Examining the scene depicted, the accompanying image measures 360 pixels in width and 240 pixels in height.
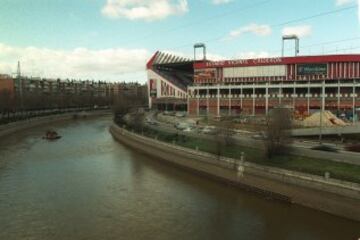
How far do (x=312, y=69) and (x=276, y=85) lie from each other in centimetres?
780

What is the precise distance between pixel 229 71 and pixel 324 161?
70077 mm

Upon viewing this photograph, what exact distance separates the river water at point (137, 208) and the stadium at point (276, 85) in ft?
155

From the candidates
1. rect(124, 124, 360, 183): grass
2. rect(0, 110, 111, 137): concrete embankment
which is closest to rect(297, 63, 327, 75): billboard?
rect(124, 124, 360, 183): grass

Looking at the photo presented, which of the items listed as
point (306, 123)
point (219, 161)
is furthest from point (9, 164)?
point (306, 123)

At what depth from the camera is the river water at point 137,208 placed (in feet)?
84.0

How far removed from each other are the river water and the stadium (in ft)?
155

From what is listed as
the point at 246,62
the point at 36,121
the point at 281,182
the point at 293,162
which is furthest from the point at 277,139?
the point at 36,121

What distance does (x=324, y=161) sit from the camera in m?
35.4

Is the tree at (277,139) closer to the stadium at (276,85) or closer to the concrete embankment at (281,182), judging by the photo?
the concrete embankment at (281,182)

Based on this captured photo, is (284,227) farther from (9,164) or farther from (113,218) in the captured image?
(9,164)

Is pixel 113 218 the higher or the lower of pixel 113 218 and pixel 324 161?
the lower

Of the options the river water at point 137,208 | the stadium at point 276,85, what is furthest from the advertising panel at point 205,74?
the river water at point 137,208

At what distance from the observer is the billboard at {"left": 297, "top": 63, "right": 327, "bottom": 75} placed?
9075 cm

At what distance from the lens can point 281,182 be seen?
3288 centimetres
